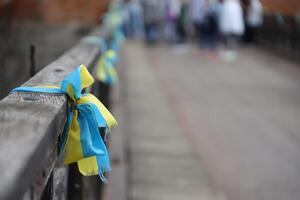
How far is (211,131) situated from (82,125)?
586 centimetres

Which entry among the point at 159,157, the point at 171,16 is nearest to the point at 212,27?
the point at 171,16

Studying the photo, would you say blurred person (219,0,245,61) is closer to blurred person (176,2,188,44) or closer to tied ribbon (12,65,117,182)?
blurred person (176,2,188,44)

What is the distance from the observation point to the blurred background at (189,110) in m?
5.19

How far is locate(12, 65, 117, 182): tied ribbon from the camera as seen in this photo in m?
1.95

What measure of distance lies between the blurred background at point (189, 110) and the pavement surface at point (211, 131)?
1 cm

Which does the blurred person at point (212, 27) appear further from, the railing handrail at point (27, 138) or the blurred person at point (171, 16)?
the railing handrail at point (27, 138)

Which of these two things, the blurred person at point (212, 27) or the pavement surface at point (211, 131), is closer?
the pavement surface at point (211, 131)

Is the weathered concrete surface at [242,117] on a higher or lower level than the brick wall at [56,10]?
lower

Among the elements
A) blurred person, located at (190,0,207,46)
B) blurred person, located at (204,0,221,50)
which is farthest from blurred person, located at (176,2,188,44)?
blurred person, located at (204,0,221,50)

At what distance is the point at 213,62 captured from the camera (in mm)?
15789

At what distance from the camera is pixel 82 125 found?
2016 mm

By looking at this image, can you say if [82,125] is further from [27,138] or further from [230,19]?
[230,19]

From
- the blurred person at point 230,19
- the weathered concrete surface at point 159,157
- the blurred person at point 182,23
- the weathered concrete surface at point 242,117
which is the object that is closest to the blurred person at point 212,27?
the blurred person at point 230,19

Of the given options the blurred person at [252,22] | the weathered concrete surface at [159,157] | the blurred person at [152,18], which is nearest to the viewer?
the weathered concrete surface at [159,157]
